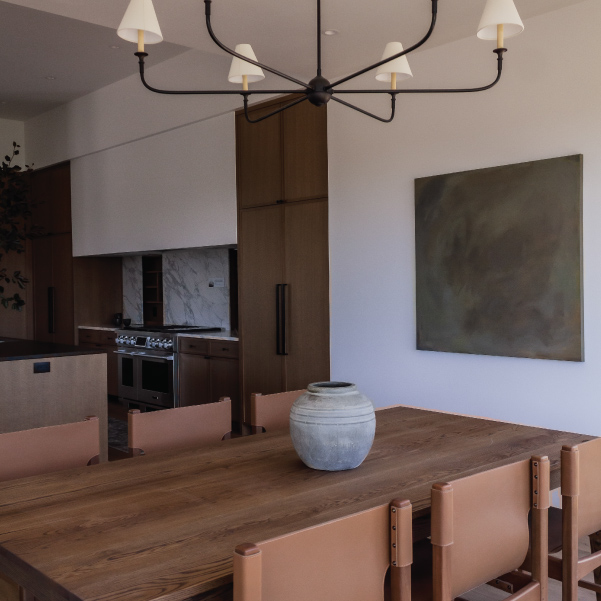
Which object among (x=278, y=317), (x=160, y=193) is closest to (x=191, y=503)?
(x=278, y=317)

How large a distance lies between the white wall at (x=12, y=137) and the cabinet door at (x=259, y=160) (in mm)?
3807

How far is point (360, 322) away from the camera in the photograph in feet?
14.4

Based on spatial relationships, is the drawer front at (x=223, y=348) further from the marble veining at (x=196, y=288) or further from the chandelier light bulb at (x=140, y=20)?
the chandelier light bulb at (x=140, y=20)

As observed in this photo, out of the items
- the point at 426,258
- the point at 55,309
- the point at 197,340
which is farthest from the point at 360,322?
the point at 55,309

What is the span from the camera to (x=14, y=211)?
24.0 ft

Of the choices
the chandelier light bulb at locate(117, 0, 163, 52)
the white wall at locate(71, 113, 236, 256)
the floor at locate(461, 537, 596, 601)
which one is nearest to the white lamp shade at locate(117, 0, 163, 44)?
the chandelier light bulb at locate(117, 0, 163, 52)

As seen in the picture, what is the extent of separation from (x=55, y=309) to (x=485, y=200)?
18.1ft

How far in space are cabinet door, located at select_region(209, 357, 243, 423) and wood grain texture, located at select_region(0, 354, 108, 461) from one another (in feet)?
4.80

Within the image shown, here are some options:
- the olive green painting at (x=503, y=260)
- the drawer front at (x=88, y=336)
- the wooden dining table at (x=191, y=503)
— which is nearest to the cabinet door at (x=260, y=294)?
the olive green painting at (x=503, y=260)

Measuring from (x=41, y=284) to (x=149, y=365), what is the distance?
2475mm

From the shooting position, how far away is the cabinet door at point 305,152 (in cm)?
464

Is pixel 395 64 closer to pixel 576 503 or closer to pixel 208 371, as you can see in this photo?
pixel 576 503

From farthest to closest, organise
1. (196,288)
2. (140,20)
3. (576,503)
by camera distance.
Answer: (196,288), (140,20), (576,503)

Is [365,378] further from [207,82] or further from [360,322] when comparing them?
[207,82]
